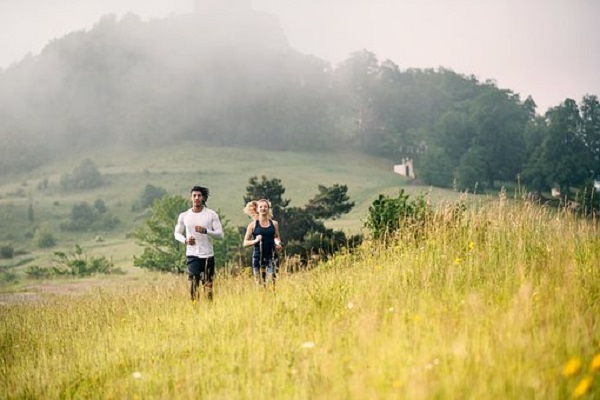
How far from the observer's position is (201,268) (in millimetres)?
8961

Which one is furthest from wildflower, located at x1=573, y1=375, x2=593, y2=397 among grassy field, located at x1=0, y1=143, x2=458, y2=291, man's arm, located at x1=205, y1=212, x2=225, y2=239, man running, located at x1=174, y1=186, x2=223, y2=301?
grassy field, located at x1=0, y1=143, x2=458, y2=291

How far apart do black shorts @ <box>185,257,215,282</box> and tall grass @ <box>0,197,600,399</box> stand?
1.43 ft

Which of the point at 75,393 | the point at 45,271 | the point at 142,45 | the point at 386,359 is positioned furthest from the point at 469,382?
the point at 142,45

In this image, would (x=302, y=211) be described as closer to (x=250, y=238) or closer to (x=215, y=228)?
(x=250, y=238)

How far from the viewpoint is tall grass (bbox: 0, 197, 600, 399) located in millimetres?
4086

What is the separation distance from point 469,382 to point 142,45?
196 m

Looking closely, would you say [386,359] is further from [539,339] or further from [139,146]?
[139,146]

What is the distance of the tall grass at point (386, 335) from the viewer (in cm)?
409

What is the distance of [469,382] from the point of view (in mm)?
3889

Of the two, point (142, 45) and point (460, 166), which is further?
point (142, 45)

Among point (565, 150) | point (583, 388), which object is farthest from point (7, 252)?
point (565, 150)

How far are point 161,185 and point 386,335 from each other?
280ft

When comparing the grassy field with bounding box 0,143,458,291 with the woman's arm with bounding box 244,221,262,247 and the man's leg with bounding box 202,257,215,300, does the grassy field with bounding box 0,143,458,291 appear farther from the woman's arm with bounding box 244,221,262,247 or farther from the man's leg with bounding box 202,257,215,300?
the woman's arm with bounding box 244,221,262,247

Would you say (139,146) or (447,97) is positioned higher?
(447,97)
